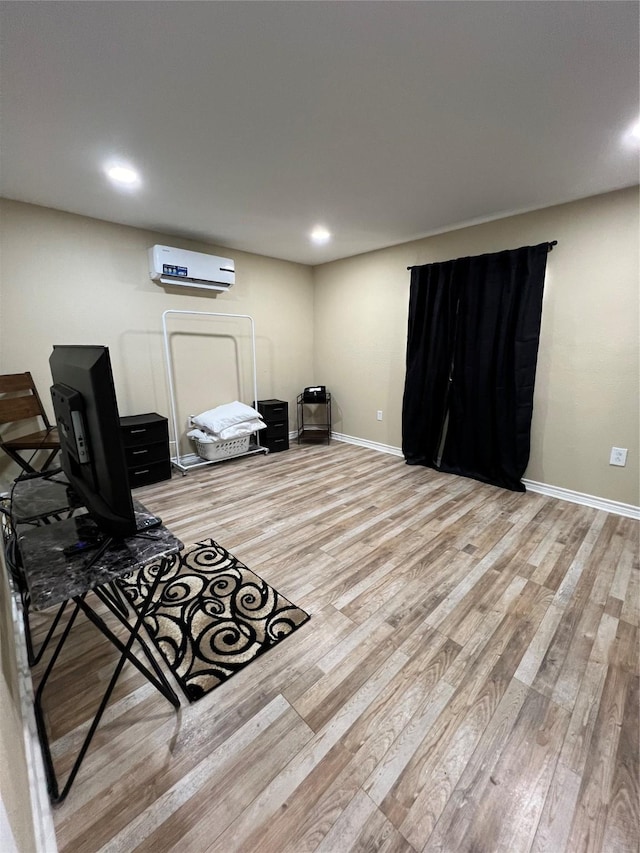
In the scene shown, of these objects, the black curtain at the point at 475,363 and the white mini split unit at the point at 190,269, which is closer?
the black curtain at the point at 475,363

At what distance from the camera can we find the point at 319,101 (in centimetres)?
156

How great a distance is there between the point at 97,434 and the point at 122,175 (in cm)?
222

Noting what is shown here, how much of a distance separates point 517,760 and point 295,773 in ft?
2.34

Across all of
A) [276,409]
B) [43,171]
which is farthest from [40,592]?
[276,409]

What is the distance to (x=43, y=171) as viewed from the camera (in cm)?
216

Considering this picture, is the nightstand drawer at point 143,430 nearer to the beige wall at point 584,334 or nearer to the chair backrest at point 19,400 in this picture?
the chair backrest at point 19,400

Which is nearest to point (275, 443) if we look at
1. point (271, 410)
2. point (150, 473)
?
point (271, 410)

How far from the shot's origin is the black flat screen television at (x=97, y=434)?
33.8 inches

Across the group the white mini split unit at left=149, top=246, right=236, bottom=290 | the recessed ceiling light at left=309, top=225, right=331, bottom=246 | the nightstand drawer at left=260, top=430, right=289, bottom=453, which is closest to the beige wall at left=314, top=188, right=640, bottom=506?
the recessed ceiling light at left=309, top=225, right=331, bottom=246

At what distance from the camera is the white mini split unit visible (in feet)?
10.6

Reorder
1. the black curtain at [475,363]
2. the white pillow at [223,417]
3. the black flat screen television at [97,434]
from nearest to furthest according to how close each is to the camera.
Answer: the black flat screen television at [97,434] < the black curtain at [475,363] < the white pillow at [223,417]

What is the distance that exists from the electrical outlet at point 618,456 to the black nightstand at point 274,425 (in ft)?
10.2

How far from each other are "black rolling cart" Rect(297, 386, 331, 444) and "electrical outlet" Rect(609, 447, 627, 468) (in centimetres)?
294

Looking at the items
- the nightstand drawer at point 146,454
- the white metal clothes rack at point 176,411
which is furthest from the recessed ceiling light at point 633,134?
the nightstand drawer at point 146,454
